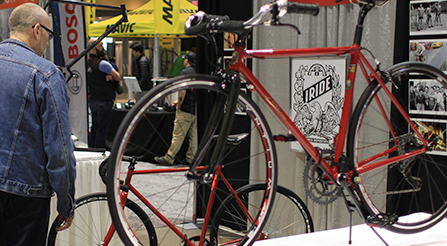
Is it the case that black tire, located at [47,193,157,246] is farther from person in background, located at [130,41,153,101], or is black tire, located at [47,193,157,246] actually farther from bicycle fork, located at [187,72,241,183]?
person in background, located at [130,41,153,101]

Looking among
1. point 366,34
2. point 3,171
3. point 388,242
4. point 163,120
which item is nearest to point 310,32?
point 366,34

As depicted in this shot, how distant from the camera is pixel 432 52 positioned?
254 centimetres

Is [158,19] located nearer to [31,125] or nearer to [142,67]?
[142,67]

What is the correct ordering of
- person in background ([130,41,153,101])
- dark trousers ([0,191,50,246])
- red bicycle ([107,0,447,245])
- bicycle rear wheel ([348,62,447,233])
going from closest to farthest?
red bicycle ([107,0,447,245]), dark trousers ([0,191,50,246]), bicycle rear wheel ([348,62,447,233]), person in background ([130,41,153,101])

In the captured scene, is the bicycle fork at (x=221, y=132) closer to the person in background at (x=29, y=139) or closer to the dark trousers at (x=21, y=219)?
the person in background at (x=29, y=139)

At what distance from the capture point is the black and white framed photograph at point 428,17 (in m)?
2.49

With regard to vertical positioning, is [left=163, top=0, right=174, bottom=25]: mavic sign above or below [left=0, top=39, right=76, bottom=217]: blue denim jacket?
above

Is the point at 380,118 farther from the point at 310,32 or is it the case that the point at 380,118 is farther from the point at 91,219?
the point at 91,219

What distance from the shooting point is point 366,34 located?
2812 millimetres

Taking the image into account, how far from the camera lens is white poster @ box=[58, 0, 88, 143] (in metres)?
3.51

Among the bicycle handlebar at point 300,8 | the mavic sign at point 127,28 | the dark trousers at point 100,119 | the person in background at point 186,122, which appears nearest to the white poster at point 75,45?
the person in background at point 186,122

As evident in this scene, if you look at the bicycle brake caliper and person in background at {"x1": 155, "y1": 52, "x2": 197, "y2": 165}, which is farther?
person in background at {"x1": 155, "y1": 52, "x2": 197, "y2": 165}

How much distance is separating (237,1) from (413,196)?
2061mm

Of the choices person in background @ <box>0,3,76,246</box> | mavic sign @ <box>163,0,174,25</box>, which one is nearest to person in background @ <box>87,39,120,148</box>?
mavic sign @ <box>163,0,174,25</box>
